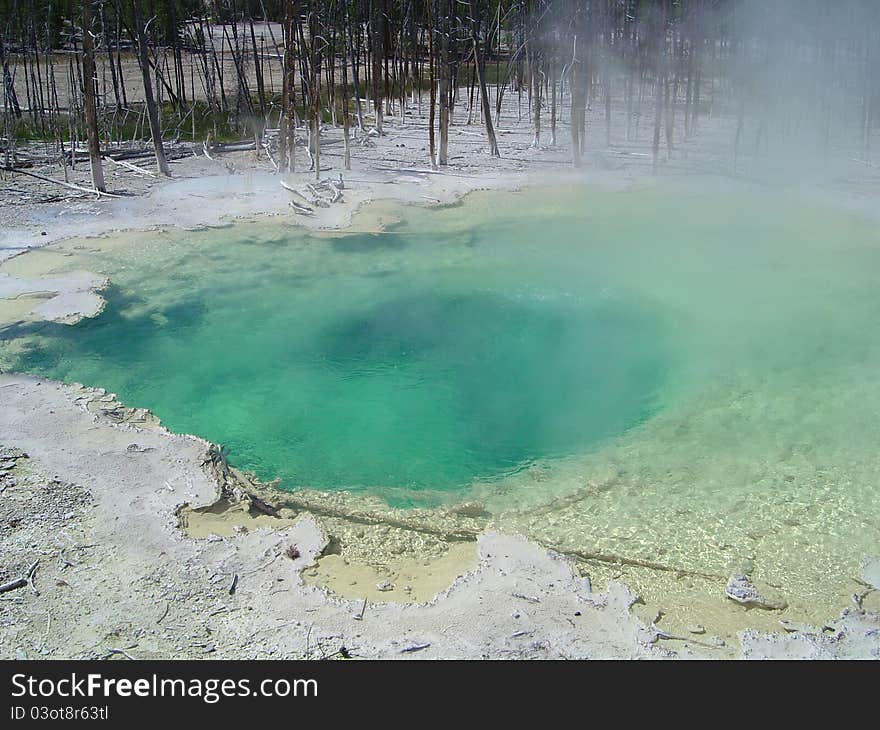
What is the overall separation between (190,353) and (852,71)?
1533 cm

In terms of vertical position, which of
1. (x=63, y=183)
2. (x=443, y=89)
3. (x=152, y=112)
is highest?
(x=443, y=89)

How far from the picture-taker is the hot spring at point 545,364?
542 cm

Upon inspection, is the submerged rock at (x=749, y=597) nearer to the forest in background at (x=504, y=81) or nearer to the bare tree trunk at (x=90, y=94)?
the forest in background at (x=504, y=81)

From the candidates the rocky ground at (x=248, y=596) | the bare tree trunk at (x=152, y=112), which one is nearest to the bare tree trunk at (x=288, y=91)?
the bare tree trunk at (x=152, y=112)

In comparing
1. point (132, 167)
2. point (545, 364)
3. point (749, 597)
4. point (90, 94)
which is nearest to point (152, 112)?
point (132, 167)

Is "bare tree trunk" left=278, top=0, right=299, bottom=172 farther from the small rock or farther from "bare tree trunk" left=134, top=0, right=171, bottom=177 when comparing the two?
the small rock

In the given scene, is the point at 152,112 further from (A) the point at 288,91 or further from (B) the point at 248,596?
(B) the point at 248,596

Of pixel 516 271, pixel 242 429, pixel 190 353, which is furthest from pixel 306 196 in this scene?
pixel 242 429

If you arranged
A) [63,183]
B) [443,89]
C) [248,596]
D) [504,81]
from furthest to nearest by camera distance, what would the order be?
[504,81] < [443,89] < [63,183] < [248,596]

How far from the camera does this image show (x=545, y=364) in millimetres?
7527

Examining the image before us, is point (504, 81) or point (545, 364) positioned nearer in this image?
point (545, 364)

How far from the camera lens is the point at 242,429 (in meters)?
6.46

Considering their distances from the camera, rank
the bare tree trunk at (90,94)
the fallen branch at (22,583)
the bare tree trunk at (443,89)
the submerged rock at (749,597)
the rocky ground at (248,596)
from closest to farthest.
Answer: the rocky ground at (248,596)
the fallen branch at (22,583)
the submerged rock at (749,597)
the bare tree trunk at (90,94)
the bare tree trunk at (443,89)

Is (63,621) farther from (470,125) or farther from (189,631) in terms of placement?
(470,125)
